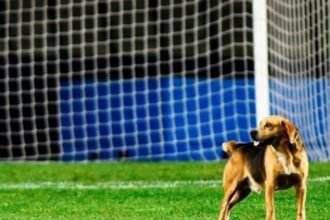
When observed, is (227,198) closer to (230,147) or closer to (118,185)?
(230,147)

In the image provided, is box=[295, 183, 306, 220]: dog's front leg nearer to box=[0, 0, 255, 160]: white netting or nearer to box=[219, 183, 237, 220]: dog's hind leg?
box=[219, 183, 237, 220]: dog's hind leg

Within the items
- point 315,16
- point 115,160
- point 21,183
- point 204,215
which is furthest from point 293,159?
point 115,160

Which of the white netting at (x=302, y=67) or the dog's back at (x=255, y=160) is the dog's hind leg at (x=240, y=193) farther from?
the white netting at (x=302, y=67)

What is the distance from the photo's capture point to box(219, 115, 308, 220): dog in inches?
266

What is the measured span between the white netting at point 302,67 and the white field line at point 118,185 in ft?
7.91

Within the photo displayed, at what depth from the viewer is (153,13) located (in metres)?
14.2

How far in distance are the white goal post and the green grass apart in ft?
4.08

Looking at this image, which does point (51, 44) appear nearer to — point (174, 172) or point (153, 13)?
point (153, 13)

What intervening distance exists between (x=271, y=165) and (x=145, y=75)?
7.13 metres

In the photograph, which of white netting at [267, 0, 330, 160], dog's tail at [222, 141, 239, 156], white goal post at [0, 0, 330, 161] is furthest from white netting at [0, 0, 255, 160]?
dog's tail at [222, 141, 239, 156]

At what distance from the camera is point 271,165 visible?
6840mm

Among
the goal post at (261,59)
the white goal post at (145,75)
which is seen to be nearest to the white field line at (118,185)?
the goal post at (261,59)

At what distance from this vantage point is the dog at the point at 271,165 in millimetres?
6766

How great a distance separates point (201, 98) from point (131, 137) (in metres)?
0.96
